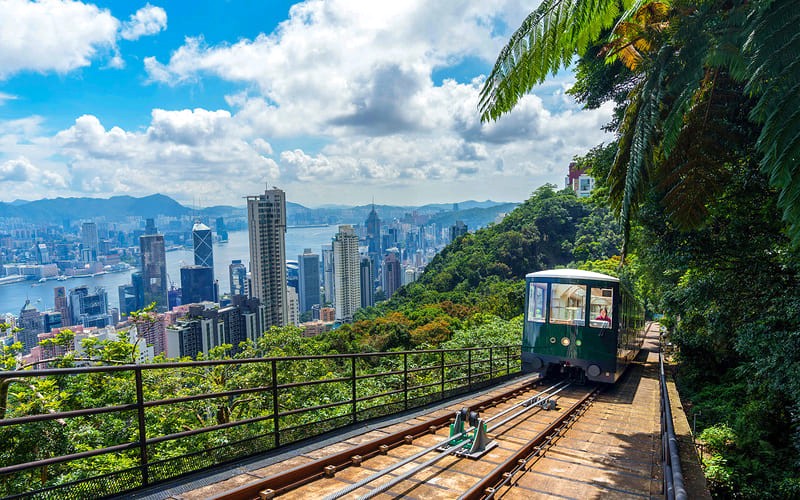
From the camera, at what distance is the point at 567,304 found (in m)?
10.8

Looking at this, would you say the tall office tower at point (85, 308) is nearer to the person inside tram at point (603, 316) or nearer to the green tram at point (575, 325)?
the green tram at point (575, 325)

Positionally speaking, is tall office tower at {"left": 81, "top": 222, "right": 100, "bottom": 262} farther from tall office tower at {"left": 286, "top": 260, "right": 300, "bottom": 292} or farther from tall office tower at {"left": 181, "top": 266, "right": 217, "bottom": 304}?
tall office tower at {"left": 286, "top": 260, "right": 300, "bottom": 292}

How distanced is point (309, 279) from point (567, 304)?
5988 inches

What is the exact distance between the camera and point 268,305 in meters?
71.4

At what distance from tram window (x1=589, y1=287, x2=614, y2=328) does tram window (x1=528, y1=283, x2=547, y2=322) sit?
3.52 feet

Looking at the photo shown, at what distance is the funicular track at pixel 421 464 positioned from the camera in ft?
12.1

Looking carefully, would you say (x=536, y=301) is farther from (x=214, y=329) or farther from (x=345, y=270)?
(x=345, y=270)

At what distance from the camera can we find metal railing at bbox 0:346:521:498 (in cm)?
311

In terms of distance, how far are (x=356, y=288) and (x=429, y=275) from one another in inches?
2342

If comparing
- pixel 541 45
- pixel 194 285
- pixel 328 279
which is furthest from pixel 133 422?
pixel 328 279

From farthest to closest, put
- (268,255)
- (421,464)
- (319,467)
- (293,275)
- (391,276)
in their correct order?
(293,275)
(391,276)
(268,255)
(421,464)
(319,467)

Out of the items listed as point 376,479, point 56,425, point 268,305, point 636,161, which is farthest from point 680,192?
point 268,305

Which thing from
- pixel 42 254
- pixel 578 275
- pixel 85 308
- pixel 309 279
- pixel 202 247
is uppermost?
pixel 578 275

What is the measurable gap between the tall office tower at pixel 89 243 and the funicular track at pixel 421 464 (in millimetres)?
173692
